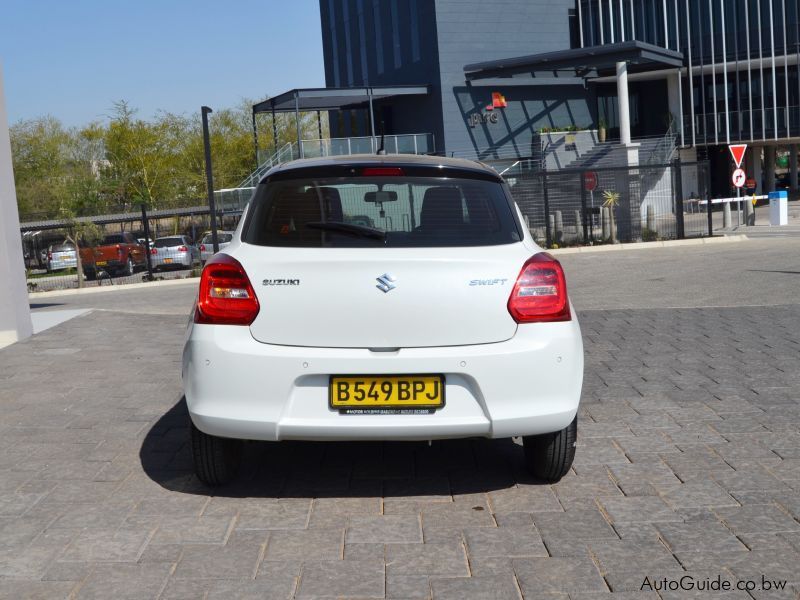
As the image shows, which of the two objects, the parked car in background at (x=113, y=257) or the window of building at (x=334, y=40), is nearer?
the parked car in background at (x=113, y=257)

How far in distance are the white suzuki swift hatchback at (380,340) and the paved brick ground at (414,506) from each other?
1.41 feet

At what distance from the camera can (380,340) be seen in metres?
4.31

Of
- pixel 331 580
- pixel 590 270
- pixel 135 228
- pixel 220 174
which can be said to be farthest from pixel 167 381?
pixel 220 174

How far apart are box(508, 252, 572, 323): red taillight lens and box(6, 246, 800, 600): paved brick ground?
2.91 ft

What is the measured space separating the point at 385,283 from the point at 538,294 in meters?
0.71

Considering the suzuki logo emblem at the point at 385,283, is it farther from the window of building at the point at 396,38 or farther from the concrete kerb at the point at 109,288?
the window of building at the point at 396,38

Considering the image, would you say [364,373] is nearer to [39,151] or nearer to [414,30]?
[414,30]

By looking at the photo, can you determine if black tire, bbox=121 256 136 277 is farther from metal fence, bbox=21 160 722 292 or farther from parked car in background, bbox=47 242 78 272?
parked car in background, bbox=47 242 78 272

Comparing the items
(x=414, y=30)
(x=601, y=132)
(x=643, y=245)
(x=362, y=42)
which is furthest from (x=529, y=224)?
(x=362, y=42)

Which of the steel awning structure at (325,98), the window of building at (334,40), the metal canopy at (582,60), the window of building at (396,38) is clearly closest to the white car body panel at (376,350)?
the steel awning structure at (325,98)

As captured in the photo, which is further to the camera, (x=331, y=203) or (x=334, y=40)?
(x=334, y=40)

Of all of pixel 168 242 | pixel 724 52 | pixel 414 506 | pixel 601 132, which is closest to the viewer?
pixel 414 506

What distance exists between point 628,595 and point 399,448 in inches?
93.4

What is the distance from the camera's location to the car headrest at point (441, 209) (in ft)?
15.1
